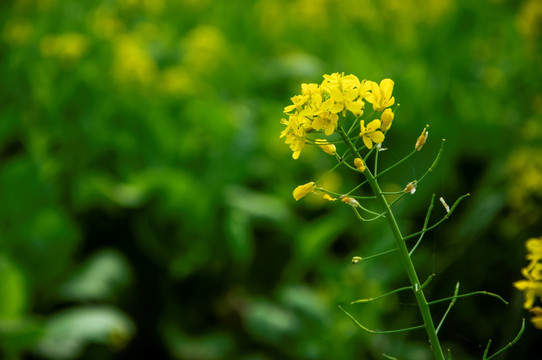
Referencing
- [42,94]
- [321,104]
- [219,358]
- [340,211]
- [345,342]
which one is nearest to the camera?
[321,104]

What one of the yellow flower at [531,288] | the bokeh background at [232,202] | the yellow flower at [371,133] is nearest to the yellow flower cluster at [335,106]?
the yellow flower at [371,133]

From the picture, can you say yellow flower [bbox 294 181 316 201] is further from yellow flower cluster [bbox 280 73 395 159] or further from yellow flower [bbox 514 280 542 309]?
yellow flower [bbox 514 280 542 309]

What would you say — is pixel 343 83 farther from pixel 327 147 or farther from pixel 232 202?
pixel 232 202

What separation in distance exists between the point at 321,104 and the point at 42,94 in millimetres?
3125

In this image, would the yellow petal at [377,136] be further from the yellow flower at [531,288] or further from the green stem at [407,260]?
the yellow flower at [531,288]

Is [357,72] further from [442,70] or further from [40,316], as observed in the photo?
[40,316]

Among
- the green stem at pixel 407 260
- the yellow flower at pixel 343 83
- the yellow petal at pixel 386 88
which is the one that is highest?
the yellow flower at pixel 343 83

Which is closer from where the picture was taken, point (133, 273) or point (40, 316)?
point (40, 316)

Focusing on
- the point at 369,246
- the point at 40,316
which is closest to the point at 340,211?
the point at 369,246

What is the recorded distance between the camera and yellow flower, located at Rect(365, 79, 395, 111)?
84 cm

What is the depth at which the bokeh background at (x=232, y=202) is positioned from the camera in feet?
8.36

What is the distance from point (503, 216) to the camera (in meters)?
2.85

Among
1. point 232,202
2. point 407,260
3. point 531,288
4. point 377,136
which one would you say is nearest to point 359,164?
point 377,136

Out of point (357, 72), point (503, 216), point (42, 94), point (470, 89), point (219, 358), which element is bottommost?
point (219, 358)
